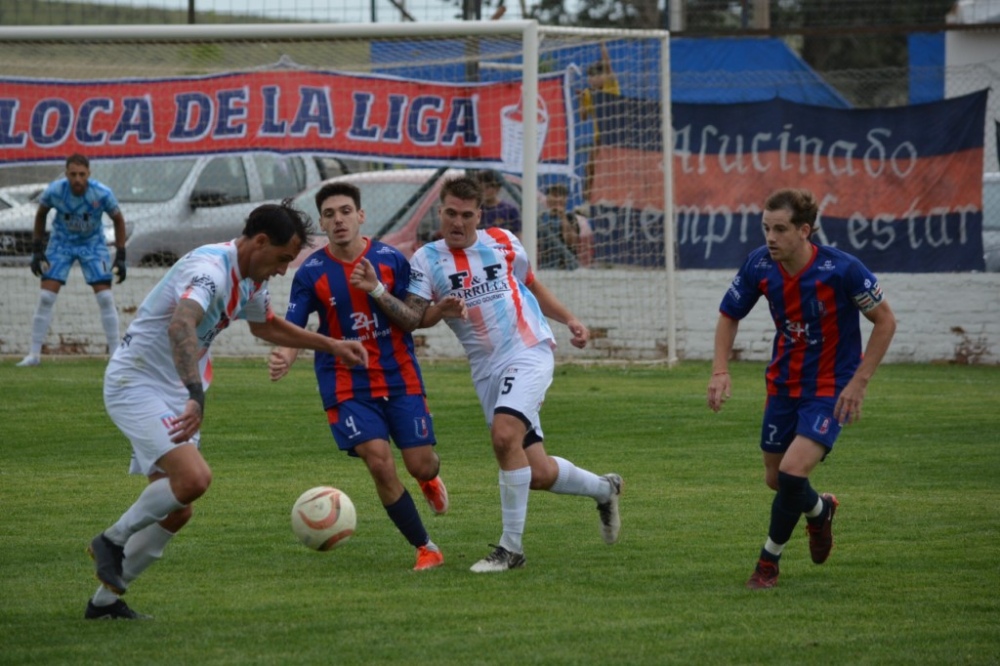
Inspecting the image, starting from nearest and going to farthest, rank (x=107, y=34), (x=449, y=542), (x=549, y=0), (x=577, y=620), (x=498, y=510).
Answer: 1. (x=577, y=620)
2. (x=449, y=542)
3. (x=498, y=510)
4. (x=107, y=34)
5. (x=549, y=0)

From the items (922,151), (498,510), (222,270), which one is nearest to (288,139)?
(922,151)

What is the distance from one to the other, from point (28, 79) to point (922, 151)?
419 inches

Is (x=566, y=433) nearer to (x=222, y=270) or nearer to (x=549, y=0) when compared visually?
(x=222, y=270)

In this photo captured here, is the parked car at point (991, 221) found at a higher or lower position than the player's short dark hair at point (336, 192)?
lower

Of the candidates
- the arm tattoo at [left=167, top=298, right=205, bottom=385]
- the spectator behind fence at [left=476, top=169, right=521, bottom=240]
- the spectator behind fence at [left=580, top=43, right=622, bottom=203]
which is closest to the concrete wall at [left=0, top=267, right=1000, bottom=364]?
the spectator behind fence at [left=476, top=169, right=521, bottom=240]

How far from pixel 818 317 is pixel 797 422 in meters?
0.51

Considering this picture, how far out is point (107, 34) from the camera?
15.8 metres

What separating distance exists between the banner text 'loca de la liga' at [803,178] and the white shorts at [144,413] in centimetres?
1100

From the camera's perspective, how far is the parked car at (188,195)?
1702cm

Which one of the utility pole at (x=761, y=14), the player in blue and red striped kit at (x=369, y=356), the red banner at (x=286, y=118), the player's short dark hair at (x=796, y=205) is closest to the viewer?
the player's short dark hair at (x=796, y=205)

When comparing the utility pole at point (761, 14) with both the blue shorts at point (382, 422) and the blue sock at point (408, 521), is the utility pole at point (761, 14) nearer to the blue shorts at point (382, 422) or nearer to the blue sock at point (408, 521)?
the blue shorts at point (382, 422)

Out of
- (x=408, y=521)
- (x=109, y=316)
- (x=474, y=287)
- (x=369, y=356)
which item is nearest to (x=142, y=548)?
(x=408, y=521)

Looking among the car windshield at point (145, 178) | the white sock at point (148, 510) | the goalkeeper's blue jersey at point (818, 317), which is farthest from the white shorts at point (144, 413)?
the car windshield at point (145, 178)

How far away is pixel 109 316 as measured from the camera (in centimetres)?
1516
